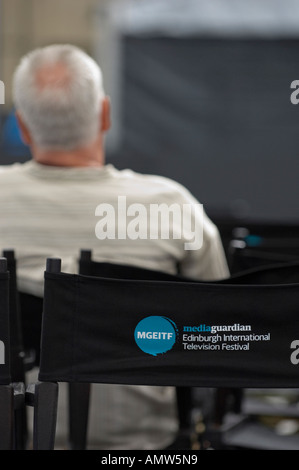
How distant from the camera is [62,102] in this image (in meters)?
2.18

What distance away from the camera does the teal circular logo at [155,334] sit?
146 centimetres

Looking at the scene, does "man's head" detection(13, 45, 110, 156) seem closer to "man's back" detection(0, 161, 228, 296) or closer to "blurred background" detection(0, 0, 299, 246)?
"man's back" detection(0, 161, 228, 296)

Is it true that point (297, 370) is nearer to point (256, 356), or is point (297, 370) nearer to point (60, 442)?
point (256, 356)

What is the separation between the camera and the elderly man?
2.01 meters

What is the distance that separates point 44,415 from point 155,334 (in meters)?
0.24

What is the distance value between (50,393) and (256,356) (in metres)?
0.37

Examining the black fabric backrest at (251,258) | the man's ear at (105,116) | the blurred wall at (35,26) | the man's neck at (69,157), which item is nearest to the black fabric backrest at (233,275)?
the black fabric backrest at (251,258)

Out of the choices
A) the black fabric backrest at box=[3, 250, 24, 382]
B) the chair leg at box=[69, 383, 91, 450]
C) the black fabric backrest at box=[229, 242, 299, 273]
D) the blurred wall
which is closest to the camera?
the black fabric backrest at box=[3, 250, 24, 382]

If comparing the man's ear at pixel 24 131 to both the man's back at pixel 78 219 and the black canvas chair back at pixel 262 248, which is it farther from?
the black canvas chair back at pixel 262 248

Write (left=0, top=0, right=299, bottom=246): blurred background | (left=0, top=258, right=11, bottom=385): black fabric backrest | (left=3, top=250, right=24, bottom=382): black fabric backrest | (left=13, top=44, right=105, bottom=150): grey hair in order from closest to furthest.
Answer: (left=0, top=258, right=11, bottom=385): black fabric backrest, (left=3, top=250, right=24, bottom=382): black fabric backrest, (left=13, top=44, right=105, bottom=150): grey hair, (left=0, top=0, right=299, bottom=246): blurred background

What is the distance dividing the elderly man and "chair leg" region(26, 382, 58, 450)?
18.9 inches

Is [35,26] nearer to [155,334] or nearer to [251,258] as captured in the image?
[251,258]

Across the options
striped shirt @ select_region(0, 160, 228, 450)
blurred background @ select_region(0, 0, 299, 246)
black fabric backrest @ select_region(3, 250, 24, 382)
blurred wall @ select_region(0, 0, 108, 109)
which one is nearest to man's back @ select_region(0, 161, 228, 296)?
striped shirt @ select_region(0, 160, 228, 450)

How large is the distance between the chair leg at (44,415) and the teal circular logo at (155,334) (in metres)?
0.17
